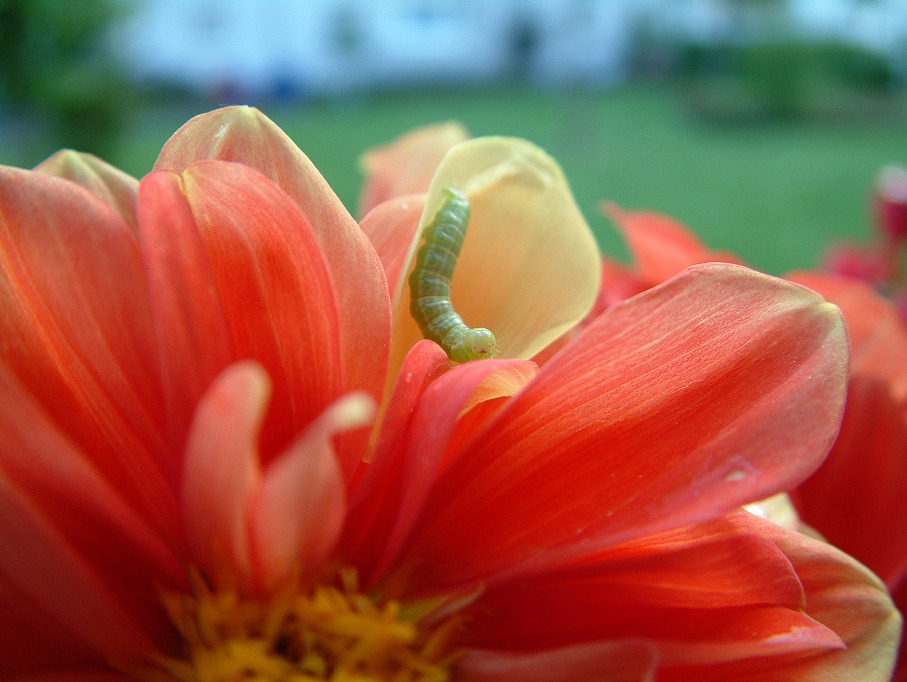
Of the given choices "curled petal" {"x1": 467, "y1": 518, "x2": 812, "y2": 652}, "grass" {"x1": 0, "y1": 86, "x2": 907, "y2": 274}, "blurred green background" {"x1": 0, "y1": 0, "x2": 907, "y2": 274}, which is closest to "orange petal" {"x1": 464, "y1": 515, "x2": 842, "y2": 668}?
"curled petal" {"x1": 467, "y1": 518, "x2": 812, "y2": 652}

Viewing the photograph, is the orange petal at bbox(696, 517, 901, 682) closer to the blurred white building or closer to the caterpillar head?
the caterpillar head

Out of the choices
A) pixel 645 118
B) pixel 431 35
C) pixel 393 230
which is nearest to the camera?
pixel 393 230

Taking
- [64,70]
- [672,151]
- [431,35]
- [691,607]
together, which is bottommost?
[672,151]

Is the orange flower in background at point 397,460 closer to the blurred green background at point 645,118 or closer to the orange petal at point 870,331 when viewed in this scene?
the orange petal at point 870,331

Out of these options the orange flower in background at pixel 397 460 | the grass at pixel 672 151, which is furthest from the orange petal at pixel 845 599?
the grass at pixel 672 151

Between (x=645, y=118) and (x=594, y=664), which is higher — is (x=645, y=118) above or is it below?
below

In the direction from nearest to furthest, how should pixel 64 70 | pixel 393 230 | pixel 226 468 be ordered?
pixel 226 468
pixel 393 230
pixel 64 70

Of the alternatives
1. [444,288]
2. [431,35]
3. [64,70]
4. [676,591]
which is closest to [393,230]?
[444,288]

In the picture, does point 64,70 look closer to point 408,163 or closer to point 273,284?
point 408,163
